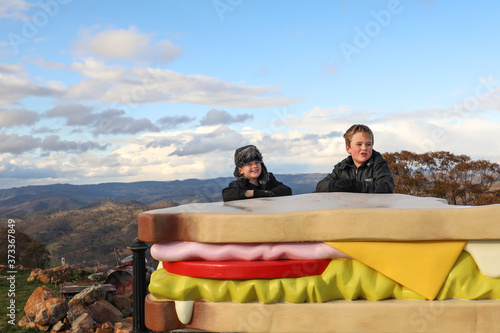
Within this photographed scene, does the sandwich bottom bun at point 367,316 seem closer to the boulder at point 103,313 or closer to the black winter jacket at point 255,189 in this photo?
the black winter jacket at point 255,189

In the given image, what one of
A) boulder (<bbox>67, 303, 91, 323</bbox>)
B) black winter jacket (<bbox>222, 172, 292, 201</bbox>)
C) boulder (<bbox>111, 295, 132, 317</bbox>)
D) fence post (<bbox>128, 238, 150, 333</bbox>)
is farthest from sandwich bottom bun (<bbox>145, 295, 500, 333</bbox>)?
boulder (<bbox>111, 295, 132, 317</bbox>)

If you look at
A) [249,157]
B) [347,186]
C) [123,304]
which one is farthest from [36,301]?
[347,186]

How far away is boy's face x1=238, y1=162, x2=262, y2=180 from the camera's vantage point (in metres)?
4.13

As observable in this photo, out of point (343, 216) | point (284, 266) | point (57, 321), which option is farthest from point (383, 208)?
point (57, 321)

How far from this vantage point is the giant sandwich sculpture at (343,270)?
2781 mm

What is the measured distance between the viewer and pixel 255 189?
4.16m

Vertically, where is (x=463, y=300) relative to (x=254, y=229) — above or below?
below

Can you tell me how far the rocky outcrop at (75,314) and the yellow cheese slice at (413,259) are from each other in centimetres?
361

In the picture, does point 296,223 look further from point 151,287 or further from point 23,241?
point 23,241

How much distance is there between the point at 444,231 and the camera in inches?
109

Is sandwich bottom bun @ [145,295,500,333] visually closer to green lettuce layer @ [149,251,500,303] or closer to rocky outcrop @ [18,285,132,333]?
green lettuce layer @ [149,251,500,303]

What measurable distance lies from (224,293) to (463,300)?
1.65 m

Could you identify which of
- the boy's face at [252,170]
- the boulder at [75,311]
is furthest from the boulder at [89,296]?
the boy's face at [252,170]

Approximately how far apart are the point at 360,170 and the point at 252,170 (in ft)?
3.58
